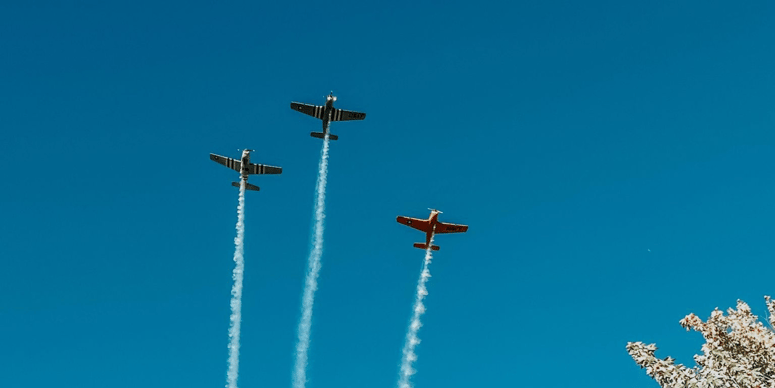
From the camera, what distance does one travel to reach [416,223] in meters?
95.0

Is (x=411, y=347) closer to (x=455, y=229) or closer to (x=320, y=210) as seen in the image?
(x=455, y=229)

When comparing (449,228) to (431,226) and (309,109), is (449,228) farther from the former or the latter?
(309,109)

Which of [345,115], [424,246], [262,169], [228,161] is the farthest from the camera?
[262,169]

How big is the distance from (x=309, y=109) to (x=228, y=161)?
52.3ft

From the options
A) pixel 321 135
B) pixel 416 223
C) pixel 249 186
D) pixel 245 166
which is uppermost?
pixel 321 135

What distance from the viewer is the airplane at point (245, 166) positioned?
102 metres

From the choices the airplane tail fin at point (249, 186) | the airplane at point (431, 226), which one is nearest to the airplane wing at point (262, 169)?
the airplane tail fin at point (249, 186)

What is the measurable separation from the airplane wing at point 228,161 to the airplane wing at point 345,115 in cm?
1712

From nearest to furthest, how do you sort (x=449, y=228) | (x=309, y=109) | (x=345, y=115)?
(x=449, y=228) < (x=309, y=109) < (x=345, y=115)

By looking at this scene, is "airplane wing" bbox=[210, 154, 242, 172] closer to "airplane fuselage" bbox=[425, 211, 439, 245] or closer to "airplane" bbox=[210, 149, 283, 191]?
"airplane" bbox=[210, 149, 283, 191]

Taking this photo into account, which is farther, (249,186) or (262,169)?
(262,169)

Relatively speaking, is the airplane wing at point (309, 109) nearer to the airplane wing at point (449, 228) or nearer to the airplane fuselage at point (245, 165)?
the airplane fuselage at point (245, 165)

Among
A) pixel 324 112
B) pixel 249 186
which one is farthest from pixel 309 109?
pixel 249 186

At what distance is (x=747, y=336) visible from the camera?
1570 inches
